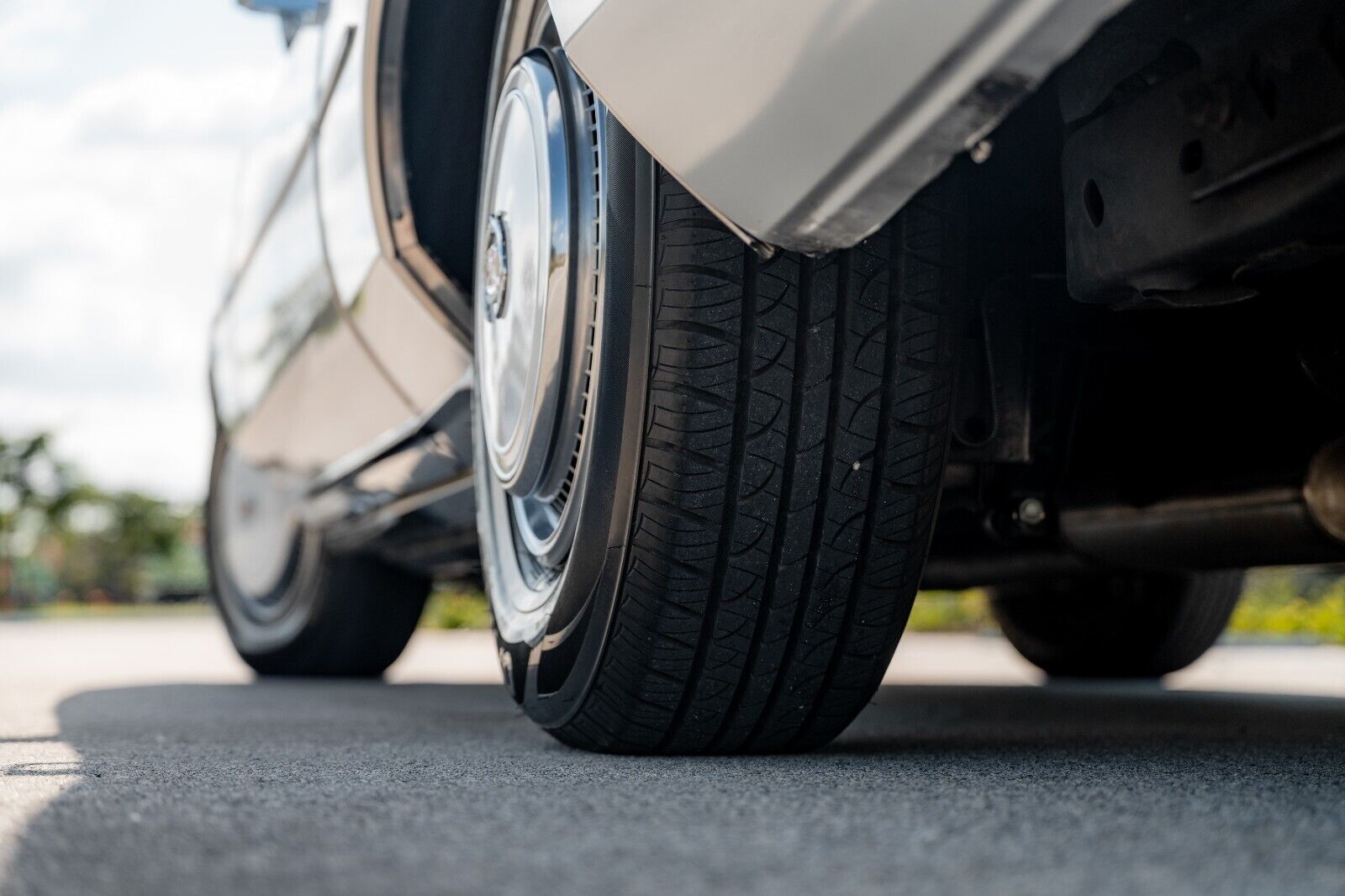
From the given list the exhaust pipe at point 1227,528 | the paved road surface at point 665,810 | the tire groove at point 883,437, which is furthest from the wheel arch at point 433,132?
the exhaust pipe at point 1227,528

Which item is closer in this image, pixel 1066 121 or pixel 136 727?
pixel 1066 121

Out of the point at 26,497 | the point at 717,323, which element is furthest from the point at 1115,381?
the point at 26,497

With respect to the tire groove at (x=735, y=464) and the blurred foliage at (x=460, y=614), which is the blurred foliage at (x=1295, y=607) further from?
the blurred foliage at (x=460, y=614)

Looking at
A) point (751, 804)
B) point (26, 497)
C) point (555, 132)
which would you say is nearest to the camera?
point (751, 804)

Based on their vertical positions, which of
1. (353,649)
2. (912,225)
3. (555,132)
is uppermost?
(555,132)

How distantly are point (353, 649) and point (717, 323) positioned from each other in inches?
100

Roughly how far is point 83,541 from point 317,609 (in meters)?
33.7

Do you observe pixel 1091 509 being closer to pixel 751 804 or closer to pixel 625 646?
pixel 625 646

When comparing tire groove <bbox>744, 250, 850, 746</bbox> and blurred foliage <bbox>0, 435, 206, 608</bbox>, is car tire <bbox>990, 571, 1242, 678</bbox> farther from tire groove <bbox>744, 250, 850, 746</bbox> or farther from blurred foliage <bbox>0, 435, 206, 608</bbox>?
Answer: blurred foliage <bbox>0, 435, 206, 608</bbox>

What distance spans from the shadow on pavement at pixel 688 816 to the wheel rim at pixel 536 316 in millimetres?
247

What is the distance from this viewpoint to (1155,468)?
173cm

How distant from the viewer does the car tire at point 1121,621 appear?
3281 mm

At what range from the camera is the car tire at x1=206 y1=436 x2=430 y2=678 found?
11.2 ft

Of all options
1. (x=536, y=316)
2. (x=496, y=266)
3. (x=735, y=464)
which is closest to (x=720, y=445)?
(x=735, y=464)
